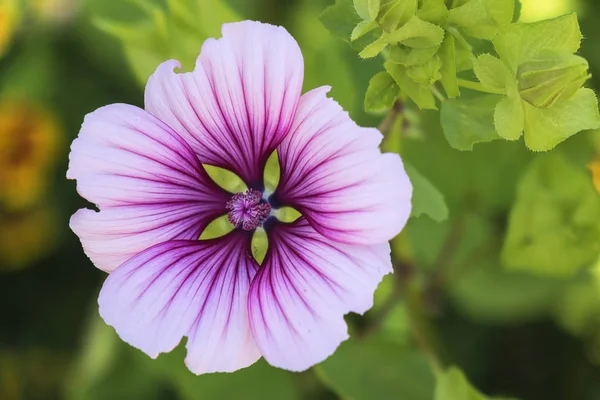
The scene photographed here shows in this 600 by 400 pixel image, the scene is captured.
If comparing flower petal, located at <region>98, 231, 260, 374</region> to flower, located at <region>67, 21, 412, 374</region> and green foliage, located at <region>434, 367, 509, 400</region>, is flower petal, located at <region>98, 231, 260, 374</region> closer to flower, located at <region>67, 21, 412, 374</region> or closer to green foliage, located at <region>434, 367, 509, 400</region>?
flower, located at <region>67, 21, 412, 374</region>

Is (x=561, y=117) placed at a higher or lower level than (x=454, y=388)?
higher

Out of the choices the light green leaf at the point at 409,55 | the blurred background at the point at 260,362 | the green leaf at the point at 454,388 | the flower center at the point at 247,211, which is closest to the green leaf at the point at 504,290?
the blurred background at the point at 260,362

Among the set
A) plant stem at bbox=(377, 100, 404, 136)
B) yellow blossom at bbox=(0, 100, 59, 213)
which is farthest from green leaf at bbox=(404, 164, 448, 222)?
yellow blossom at bbox=(0, 100, 59, 213)

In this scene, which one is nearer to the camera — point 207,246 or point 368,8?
point 368,8

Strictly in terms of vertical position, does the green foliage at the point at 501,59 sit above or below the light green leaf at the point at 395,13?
below

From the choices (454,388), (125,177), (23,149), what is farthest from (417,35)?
(23,149)

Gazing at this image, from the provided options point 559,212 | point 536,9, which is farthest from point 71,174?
point 536,9

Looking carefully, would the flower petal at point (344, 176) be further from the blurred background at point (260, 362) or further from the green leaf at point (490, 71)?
the blurred background at point (260, 362)

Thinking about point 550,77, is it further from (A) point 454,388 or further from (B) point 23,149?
(B) point 23,149
